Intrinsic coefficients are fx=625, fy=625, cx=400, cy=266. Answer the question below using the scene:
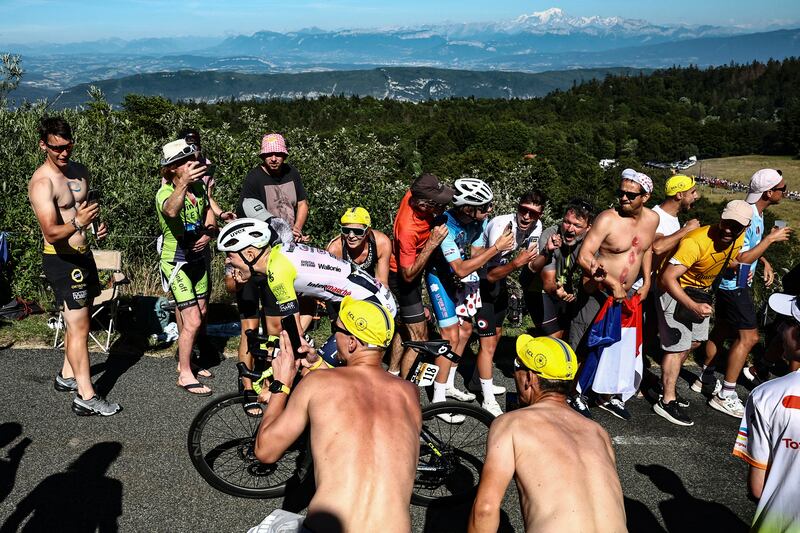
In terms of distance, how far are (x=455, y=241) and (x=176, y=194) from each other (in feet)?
8.07

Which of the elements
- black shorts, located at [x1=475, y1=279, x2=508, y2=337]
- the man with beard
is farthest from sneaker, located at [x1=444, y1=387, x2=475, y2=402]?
the man with beard

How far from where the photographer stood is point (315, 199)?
1009 centimetres

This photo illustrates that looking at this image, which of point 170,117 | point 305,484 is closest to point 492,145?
point 170,117

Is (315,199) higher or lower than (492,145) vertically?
higher

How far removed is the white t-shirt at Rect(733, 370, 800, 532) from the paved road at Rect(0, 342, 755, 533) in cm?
171

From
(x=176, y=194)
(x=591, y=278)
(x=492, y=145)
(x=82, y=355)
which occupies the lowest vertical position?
(x=492, y=145)

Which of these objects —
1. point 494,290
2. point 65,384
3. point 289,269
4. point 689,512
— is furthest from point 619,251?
point 65,384

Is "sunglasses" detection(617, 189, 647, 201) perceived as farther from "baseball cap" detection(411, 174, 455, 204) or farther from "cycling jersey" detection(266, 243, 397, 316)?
"cycling jersey" detection(266, 243, 397, 316)

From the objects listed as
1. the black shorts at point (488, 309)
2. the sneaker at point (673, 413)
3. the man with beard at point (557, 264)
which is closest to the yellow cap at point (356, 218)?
the black shorts at point (488, 309)

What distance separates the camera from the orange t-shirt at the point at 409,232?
5551 millimetres

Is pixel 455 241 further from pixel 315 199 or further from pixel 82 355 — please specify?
pixel 315 199

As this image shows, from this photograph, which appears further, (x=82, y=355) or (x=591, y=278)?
(x=591, y=278)

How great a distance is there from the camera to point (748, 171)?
3743 inches

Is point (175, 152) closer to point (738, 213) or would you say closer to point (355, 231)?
point (355, 231)
